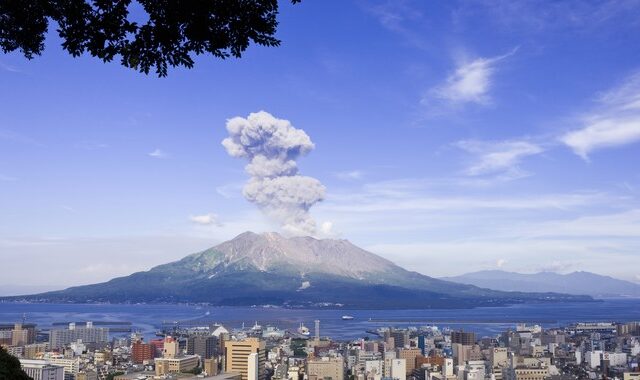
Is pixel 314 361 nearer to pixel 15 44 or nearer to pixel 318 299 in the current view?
pixel 15 44

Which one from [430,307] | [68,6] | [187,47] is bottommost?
[430,307]

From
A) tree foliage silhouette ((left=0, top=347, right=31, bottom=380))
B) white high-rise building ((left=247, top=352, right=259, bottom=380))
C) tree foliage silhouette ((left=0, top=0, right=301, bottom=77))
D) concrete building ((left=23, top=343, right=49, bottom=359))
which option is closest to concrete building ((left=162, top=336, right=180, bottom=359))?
concrete building ((left=23, top=343, right=49, bottom=359))

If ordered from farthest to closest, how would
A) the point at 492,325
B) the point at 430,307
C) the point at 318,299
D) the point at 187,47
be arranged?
1. the point at 318,299
2. the point at 430,307
3. the point at 492,325
4. the point at 187,47

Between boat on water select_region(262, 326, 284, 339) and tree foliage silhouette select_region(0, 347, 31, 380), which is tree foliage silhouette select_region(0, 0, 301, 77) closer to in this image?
tree foliage silhouette select_region(0, 347, 31, 380)

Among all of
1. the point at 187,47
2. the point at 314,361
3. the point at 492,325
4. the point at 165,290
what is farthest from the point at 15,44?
the point at 165,290

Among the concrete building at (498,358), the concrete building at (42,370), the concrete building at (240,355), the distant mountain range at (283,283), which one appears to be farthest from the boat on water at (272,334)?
the distant mountain range at (283,283)

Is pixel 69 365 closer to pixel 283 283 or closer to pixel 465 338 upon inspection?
pixel 465 338

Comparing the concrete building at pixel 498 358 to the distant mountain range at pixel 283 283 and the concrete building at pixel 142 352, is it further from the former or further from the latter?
the distant mountain range at pixel 283 283
